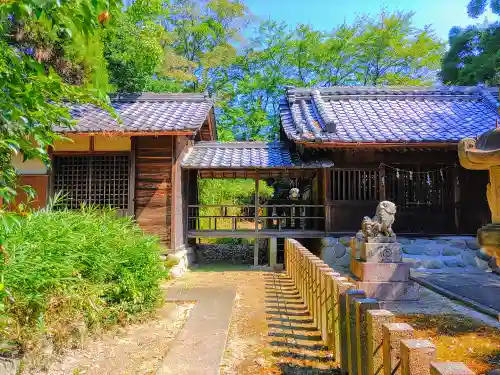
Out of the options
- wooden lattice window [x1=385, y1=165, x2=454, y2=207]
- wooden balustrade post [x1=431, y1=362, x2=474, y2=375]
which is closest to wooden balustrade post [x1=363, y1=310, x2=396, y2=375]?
wooden balustrade post [x1=431, y1=362, x2=474, y2=375]

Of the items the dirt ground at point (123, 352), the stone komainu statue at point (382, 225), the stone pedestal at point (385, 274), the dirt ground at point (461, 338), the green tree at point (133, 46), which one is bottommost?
the dirt ground at point (461, 338)

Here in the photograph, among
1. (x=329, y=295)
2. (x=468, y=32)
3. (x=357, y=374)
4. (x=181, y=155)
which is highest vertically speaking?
(x=468, y=32)

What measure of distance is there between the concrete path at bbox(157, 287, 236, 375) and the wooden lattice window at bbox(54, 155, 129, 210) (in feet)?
12.9

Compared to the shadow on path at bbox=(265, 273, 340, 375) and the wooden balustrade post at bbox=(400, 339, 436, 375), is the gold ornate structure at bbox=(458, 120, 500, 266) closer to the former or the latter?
the wooden balustrade post at bbox=(400, 339, 436, 375)

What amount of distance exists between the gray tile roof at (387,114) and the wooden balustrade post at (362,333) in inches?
291

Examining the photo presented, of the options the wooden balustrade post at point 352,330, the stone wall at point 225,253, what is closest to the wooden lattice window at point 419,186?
the stone wall at point 225,253

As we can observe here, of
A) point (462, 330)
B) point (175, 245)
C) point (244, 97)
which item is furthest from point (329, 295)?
point (244, 97)

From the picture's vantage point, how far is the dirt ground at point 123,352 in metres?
4.12

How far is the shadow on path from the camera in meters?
4.11

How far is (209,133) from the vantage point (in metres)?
14.6

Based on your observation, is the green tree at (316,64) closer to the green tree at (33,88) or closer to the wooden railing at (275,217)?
the wooden railing at (275,217)

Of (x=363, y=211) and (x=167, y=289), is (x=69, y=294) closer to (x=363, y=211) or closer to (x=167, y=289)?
(x=167, y=289)

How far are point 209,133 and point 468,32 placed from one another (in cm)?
1649

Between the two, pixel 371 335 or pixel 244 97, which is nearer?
pixel 371 335
